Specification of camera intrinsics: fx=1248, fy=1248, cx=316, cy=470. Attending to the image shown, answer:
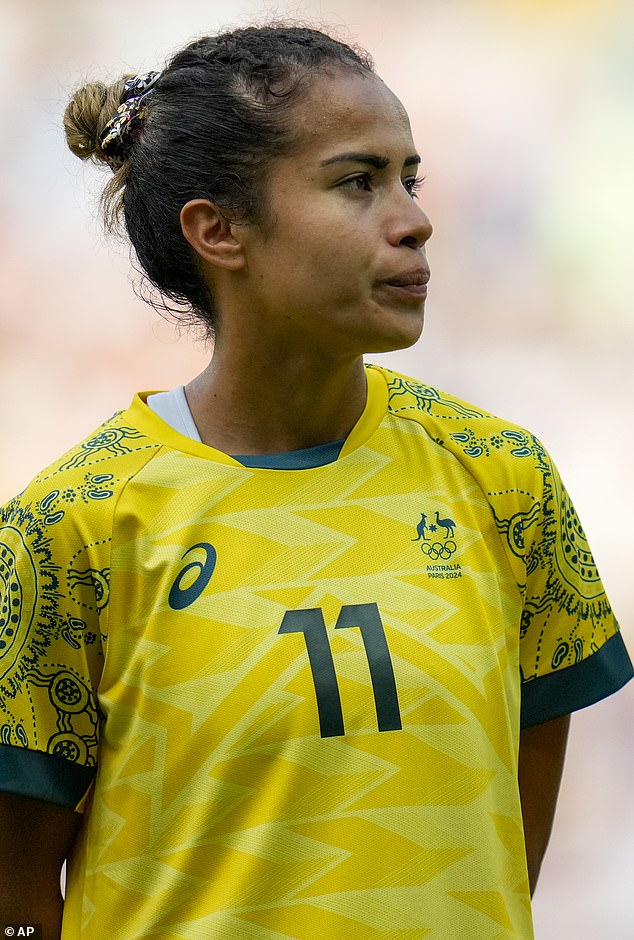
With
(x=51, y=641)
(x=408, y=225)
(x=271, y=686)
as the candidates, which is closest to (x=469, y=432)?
(x=408, y=225)

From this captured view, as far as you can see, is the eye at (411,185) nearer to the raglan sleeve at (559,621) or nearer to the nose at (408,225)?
the nose at (408,225)

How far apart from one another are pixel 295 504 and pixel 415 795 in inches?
11.3

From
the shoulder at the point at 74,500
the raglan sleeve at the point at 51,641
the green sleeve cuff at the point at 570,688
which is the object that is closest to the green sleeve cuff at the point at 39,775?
the raglan sleeve at the point at 51,641

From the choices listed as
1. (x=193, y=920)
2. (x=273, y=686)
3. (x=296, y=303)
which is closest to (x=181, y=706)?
(x=273, y=686)

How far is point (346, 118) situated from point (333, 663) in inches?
19.7

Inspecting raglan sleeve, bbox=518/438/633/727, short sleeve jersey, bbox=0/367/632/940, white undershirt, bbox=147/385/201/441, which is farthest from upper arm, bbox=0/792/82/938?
raglan sleeve, bbox=518/438/633/727

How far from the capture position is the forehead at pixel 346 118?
115 centimetres

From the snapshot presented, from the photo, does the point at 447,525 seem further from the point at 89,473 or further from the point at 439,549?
the point at 89,473

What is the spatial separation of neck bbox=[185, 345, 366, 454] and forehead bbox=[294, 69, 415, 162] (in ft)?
0.67

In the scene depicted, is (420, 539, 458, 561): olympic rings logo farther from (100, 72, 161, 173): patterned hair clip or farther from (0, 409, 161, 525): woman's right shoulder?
(100, 72, 161, 173): patterned hair clip

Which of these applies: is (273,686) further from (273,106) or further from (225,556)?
(273,106)

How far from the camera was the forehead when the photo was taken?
3.77ft

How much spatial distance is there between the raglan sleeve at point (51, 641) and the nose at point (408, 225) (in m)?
0.36

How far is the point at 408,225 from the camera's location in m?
1.14
